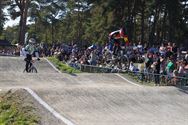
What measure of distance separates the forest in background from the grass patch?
35.5m

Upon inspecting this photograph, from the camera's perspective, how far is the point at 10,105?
14000mm

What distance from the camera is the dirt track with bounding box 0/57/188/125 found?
1440 cm

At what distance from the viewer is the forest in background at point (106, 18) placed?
173 feet

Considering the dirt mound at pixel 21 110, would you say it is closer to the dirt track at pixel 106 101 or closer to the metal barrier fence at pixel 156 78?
the dirt track at pixel 106 101

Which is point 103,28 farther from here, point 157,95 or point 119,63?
point 157,95

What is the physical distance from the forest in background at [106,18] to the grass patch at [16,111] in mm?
35517

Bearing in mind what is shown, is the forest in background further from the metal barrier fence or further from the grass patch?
the grass patch

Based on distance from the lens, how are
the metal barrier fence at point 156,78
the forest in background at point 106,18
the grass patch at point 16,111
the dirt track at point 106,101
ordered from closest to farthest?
the grass patch at point 16,111
the dirt track at point 106,101
the metal barrier fence at point 156,78
the forest in background at point 106,18

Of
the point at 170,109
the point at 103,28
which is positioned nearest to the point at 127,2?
the point at 103,28

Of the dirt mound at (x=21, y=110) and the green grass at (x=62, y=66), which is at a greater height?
the green grass at (x=62, y=66)

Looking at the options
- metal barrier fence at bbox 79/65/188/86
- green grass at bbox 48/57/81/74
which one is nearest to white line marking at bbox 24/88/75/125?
metal barrier fence at bbox 79/65/188/86

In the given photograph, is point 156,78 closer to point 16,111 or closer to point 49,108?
point 49,108

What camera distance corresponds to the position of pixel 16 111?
13.2m

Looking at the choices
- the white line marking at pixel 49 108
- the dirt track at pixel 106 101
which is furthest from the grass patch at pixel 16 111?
the dirt track at pixel 106 101
